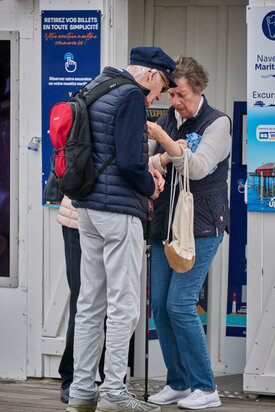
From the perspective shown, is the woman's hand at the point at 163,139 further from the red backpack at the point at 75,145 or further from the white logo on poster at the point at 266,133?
the white logo on poster at the point at 266,133

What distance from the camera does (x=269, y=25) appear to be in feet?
17.0

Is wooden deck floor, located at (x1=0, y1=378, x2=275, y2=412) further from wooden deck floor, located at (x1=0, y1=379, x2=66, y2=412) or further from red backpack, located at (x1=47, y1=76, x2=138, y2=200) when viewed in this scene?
red backpack, located at (x1=47, y1=76, x2=138, y2=200)

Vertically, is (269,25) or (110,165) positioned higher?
(269,25)

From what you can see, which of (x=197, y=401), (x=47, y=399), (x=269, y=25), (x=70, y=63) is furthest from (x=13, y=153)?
(x=197, y=401)

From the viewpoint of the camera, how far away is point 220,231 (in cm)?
491

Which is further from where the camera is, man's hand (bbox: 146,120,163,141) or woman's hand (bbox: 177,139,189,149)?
woman's hand (bbox: 177,139,189,149)

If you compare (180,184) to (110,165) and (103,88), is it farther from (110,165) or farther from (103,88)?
(103,88)

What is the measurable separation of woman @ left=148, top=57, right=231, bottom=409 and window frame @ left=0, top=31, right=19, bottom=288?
4.02 feet

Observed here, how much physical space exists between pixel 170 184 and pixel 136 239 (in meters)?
0.73

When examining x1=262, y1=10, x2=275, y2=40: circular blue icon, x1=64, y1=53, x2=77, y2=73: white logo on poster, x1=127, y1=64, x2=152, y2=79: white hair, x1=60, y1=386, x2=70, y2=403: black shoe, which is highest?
x1=262, y1=10, x2=275, y2=40: circular blue icon

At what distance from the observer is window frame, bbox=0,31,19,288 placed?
5691mm

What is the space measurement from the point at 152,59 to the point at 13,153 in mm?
1686

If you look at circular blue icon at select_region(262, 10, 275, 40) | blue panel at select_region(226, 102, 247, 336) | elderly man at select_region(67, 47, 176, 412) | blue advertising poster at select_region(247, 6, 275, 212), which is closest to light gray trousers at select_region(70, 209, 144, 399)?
elderly man at select_region(67, 47, 176, 412)

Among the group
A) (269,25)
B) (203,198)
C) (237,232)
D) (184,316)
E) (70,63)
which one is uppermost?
(269,25)
